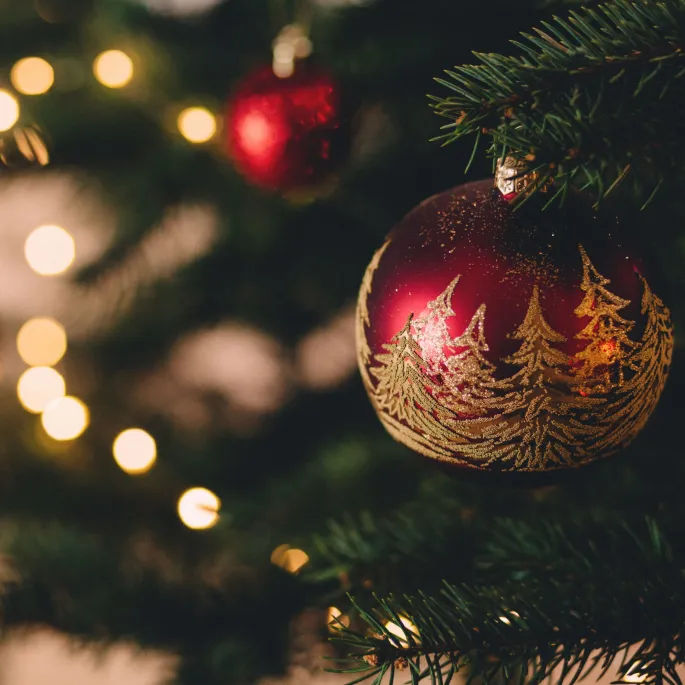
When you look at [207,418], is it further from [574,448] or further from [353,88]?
[574,448]

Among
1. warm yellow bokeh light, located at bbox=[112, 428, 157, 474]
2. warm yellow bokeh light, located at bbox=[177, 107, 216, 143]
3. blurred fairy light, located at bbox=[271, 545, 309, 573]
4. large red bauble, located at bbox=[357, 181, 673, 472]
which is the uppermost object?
warm yellow bokeh light, located at bbox=[177, 107, 216, 143]

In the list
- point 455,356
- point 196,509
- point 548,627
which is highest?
point 196,509

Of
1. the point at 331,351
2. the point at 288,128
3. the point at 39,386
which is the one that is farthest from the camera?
the point at 331,351

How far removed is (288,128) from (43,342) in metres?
0.68

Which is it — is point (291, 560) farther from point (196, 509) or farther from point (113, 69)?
point (113, 69)

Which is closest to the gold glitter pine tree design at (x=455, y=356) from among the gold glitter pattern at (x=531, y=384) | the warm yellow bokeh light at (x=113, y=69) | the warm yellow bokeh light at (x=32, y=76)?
the gold glitter pattern at (x=531, y=384)

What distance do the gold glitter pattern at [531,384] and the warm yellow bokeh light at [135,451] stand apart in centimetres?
67

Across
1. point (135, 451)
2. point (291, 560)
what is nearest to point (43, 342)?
A: point (135, 451)

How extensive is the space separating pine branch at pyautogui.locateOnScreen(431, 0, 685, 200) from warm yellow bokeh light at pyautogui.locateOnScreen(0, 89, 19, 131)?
0.65 meters

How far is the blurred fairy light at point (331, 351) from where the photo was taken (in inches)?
38.8

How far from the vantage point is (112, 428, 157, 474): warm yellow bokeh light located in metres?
0.94

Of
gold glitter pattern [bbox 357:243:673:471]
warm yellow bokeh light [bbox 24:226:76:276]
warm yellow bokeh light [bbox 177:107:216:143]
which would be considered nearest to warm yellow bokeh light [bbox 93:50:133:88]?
warm yellow bokeh light [bbox 177:107:216:143]

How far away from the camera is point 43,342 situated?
1046 mm

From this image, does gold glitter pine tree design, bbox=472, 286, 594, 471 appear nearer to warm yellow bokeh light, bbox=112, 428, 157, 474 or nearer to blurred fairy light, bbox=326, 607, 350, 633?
blurred fairy light, bbox=326, 607, 350, 633
